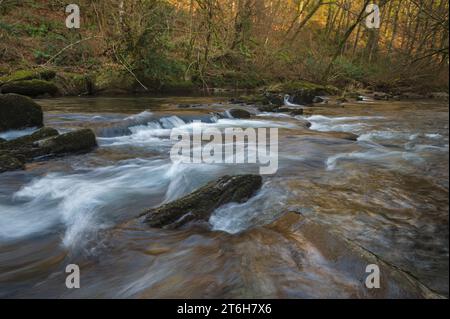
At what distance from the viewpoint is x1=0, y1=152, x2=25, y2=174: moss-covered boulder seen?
610cm

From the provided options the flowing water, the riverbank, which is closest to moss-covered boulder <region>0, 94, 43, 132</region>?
the flowing water

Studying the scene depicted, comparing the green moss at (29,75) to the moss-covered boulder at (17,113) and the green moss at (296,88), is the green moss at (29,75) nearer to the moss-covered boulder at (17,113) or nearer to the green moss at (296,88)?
the moss-covered boulder at (17,113)

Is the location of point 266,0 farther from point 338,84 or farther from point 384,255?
point 384,255

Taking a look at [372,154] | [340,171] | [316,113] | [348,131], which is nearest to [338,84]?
[316,113]

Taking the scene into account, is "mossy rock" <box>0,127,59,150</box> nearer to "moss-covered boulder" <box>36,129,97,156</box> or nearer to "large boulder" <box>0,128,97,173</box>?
"large boulder" <box>0,128,97,173</box>

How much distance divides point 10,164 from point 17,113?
2.32 metres

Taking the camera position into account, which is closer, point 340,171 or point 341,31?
point 340,171

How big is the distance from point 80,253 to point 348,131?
7908mm

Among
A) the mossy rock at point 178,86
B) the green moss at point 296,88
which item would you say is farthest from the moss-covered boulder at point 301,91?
the mossy rock at point 178,86

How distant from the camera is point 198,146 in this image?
8180 mm

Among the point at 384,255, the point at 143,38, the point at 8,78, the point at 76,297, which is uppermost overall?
the point at 143,38

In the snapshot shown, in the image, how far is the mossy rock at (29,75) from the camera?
12603mm

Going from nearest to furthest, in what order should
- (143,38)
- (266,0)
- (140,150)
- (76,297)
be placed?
(76,297)
(140,150)
(143,38)
(266,0)

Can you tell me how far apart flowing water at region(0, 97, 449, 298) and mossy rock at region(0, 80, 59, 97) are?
16.1 feet
